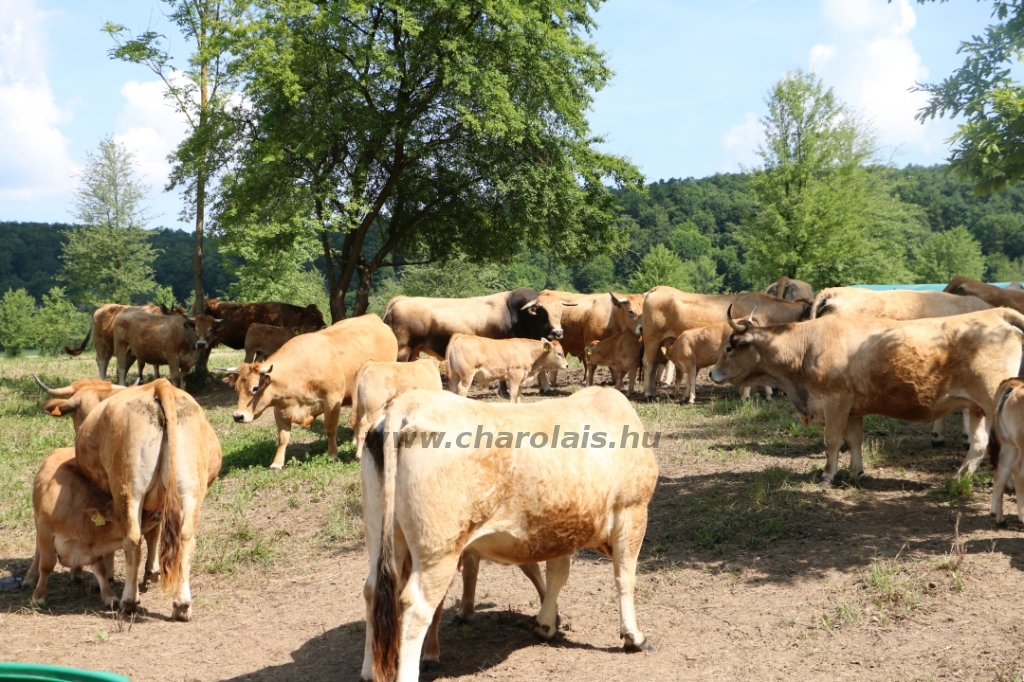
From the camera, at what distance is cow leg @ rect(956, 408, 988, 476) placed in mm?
9680

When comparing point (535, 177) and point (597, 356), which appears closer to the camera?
point (597, 356)

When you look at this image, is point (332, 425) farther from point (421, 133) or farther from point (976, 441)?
point (421, 133)

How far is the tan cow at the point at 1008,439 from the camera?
7867 millimetres

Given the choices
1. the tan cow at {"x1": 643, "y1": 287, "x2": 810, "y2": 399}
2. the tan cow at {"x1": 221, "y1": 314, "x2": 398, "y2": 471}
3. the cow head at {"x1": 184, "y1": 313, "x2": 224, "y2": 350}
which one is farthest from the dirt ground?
the cow head at {"x1": 184, "y1": 313, "x2": 224, "y2": 350}

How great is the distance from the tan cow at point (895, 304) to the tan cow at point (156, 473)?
34.6ft

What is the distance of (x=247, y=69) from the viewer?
65.0ft

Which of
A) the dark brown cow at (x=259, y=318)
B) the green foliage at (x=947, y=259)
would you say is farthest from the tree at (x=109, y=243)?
the green foliage at (x=947, y=259)

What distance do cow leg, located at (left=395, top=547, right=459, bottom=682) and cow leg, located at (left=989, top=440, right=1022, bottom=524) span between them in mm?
5798

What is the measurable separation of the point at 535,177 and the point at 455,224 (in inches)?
107

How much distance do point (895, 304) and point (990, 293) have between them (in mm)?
3060

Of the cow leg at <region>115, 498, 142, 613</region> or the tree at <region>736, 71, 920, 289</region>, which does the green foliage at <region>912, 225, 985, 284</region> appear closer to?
the tree at <region>736, 71, 920, 289</region>

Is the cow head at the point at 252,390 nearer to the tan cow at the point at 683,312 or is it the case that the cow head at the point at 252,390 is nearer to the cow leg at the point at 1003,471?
the tan cow at the point at 683,312

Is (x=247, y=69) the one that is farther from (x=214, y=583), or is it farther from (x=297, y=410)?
(x=214, y=583)

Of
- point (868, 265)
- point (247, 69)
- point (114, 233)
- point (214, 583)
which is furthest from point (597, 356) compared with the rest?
point (114, 233)
